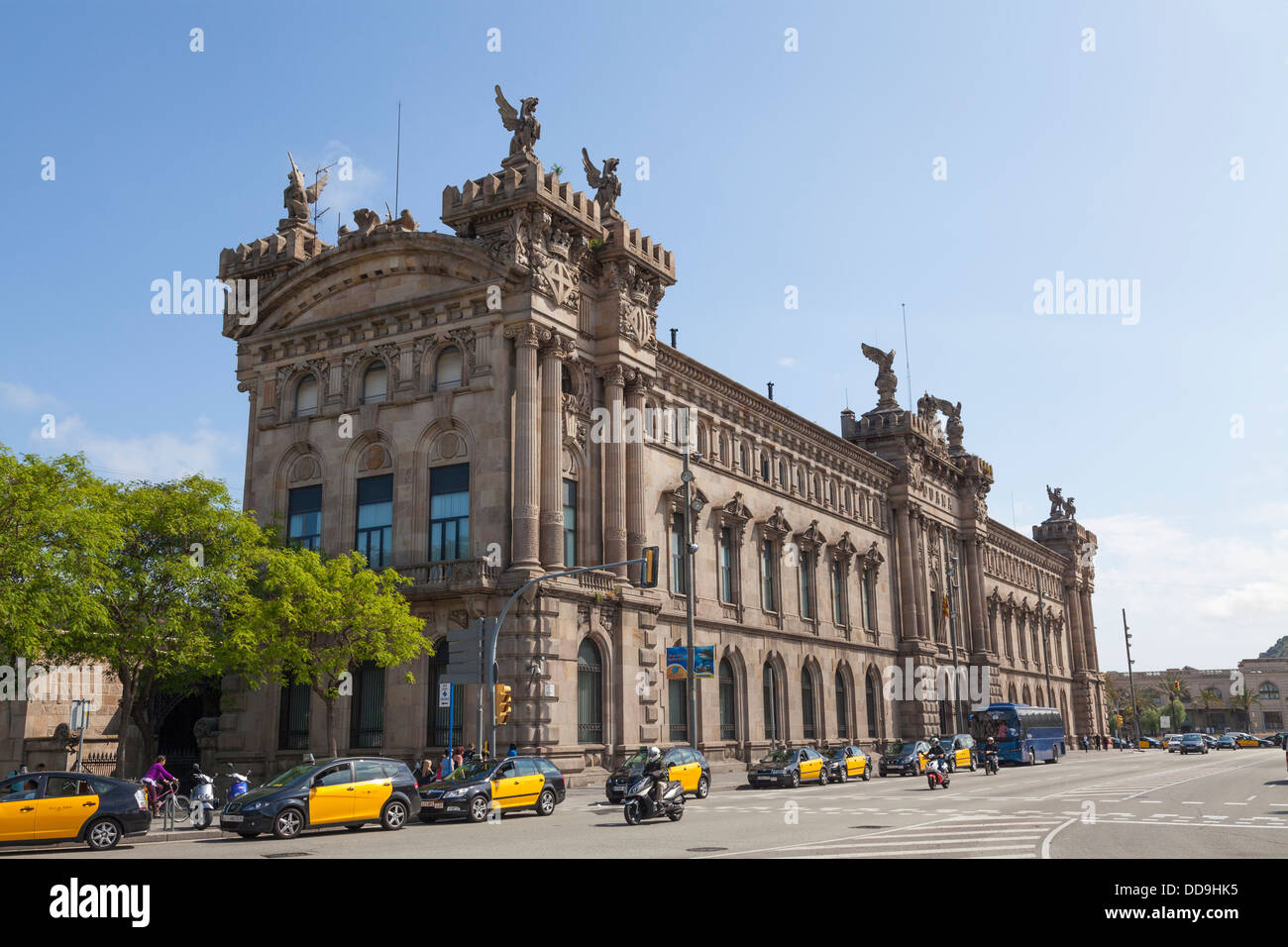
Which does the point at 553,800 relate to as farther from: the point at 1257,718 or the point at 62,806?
the point at 1257,718

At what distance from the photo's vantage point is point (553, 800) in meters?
28.0

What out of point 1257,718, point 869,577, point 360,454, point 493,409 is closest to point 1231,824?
point 493,409

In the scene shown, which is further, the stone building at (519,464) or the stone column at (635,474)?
the stone column at (635,474)

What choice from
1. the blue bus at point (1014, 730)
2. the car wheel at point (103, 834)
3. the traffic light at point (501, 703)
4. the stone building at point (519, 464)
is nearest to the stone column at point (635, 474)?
the stone building at point (519, 464)

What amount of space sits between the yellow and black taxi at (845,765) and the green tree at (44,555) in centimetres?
2710

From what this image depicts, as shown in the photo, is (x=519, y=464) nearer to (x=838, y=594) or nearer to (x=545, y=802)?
(x=545, y=802)

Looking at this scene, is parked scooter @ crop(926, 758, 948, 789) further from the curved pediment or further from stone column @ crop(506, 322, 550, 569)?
the curved pediment

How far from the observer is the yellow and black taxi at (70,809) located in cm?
1927

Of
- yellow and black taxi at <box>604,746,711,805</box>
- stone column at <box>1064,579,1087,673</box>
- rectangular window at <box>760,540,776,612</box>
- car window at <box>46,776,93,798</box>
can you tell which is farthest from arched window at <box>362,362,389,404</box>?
stone column at <box>1064,579,1087,673</box>

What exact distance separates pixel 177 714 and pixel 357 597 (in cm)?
1568

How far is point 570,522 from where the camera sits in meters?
41.2

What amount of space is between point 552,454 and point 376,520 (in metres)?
7.70

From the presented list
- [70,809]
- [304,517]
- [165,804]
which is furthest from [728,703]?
[70,809]

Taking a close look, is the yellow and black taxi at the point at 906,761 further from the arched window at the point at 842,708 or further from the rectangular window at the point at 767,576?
the arched window at the point at 842,708
